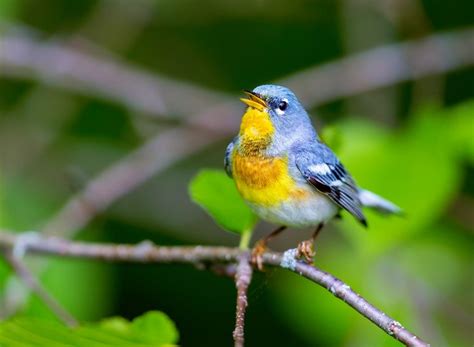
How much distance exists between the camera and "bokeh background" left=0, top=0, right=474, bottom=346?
12.3 feet

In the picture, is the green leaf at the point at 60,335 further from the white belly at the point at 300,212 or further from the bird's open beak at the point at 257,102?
the bird's open beak at the point at 257,102

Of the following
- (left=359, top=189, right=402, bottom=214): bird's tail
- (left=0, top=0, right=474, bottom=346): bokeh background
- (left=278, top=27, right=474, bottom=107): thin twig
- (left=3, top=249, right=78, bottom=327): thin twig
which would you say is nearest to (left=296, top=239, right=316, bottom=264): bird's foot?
(left=3, top=249, right=78, bottom=327): thin twig

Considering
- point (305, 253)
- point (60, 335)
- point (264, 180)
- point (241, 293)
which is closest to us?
point (60, 335)

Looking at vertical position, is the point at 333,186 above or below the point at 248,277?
above

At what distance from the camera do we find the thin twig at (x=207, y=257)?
177cm

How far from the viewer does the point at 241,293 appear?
2.00 m

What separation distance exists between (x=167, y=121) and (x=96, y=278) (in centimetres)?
177

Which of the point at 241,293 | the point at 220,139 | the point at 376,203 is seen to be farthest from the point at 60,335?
the point at 220,139

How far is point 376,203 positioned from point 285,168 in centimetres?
56

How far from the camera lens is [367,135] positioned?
366 centimetres

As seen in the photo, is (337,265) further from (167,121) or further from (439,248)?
(167,121)

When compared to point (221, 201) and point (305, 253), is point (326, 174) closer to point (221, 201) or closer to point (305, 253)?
point (221, 201)

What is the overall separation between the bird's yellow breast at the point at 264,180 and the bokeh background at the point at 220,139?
0.62 meters

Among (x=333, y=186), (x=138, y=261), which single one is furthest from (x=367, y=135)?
(x=138, y=261)
